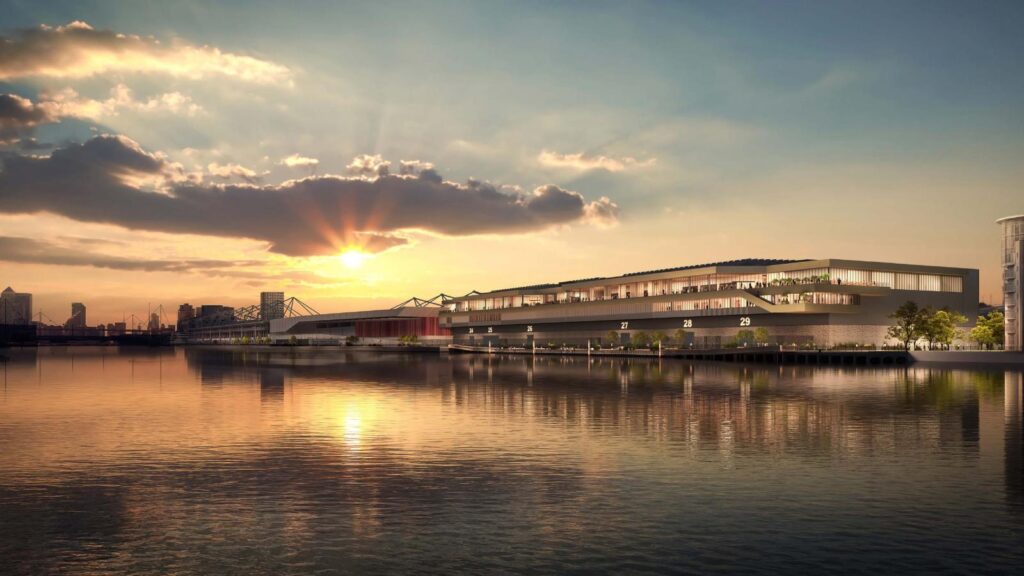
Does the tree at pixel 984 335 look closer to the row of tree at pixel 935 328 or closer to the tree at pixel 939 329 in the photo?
the row of tree at pixel 935 328

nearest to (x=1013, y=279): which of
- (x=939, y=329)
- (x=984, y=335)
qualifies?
(x=984, y=335)

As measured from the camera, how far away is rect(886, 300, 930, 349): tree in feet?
524

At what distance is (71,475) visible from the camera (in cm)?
3228

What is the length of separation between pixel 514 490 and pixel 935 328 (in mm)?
152108

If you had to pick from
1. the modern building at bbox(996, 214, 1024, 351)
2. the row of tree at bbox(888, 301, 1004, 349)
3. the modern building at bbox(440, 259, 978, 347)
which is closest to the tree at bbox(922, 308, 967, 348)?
the row of tree at bbox(888, 301, 1004, 349)

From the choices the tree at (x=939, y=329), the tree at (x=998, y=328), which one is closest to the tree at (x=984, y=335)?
the tree at (x=998, y=328)

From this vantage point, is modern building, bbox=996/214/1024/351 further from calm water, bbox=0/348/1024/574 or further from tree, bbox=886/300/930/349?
calm water, bbox=0/348/1024/574

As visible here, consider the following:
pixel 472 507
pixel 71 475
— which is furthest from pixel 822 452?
pixel 71 475

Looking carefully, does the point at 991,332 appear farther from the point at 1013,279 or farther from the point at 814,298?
the point at 814,298

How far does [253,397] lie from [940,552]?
60520 millimetres

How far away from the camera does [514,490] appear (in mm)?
28688

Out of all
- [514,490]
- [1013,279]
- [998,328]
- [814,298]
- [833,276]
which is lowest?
[514,490]

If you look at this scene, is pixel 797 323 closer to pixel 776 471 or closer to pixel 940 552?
pixel 776 471

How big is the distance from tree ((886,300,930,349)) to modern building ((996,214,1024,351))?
15.4m
